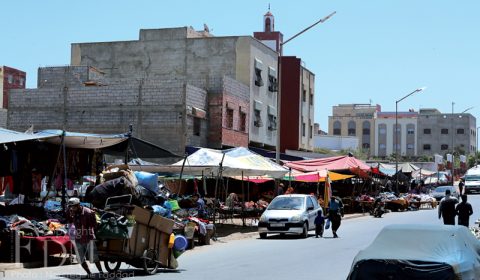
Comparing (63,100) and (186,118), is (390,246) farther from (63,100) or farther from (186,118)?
(63,100)

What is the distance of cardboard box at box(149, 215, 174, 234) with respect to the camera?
13828 mm

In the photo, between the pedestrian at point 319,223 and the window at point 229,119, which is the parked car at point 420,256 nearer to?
the pedestrian at point 319,223

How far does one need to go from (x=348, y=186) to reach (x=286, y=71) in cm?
1324

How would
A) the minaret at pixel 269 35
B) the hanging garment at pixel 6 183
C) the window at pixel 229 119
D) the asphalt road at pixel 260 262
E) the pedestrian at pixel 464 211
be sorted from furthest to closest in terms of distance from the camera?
the minaret at pixel 269 35
the window at pixel 229 119
the pedestrian at pixel 464 211
the hanging garment at pixel 6 183
the asphalt road at pixel 260 262

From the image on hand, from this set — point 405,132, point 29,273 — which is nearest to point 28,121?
point 29,273

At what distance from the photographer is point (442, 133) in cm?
14612

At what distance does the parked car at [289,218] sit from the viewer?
24062 mm

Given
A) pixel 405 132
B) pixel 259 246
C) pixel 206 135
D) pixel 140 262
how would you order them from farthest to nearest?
pixel 405 132 → pixel 206 135 → pixel 259 246 → pixel 140 262

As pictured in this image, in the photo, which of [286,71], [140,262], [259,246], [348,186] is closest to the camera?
[140,262]

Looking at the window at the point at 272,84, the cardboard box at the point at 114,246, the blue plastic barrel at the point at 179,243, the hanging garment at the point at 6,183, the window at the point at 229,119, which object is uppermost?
the window at the point at 272,84

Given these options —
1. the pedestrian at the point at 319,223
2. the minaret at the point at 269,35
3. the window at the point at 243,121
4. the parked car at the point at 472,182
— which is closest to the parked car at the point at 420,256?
the pedestrian at the point at 319,223

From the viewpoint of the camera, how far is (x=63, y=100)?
41469 mm

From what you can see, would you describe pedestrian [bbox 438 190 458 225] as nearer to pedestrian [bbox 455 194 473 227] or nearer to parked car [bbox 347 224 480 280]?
pedestrian [bbox 455 194 473 227]

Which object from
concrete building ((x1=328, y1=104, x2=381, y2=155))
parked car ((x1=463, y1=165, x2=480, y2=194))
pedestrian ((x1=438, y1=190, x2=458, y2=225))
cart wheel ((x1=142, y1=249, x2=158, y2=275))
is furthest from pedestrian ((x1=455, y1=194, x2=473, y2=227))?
concrete building ((x1=328, y1=104, x2=381, y2=155))
